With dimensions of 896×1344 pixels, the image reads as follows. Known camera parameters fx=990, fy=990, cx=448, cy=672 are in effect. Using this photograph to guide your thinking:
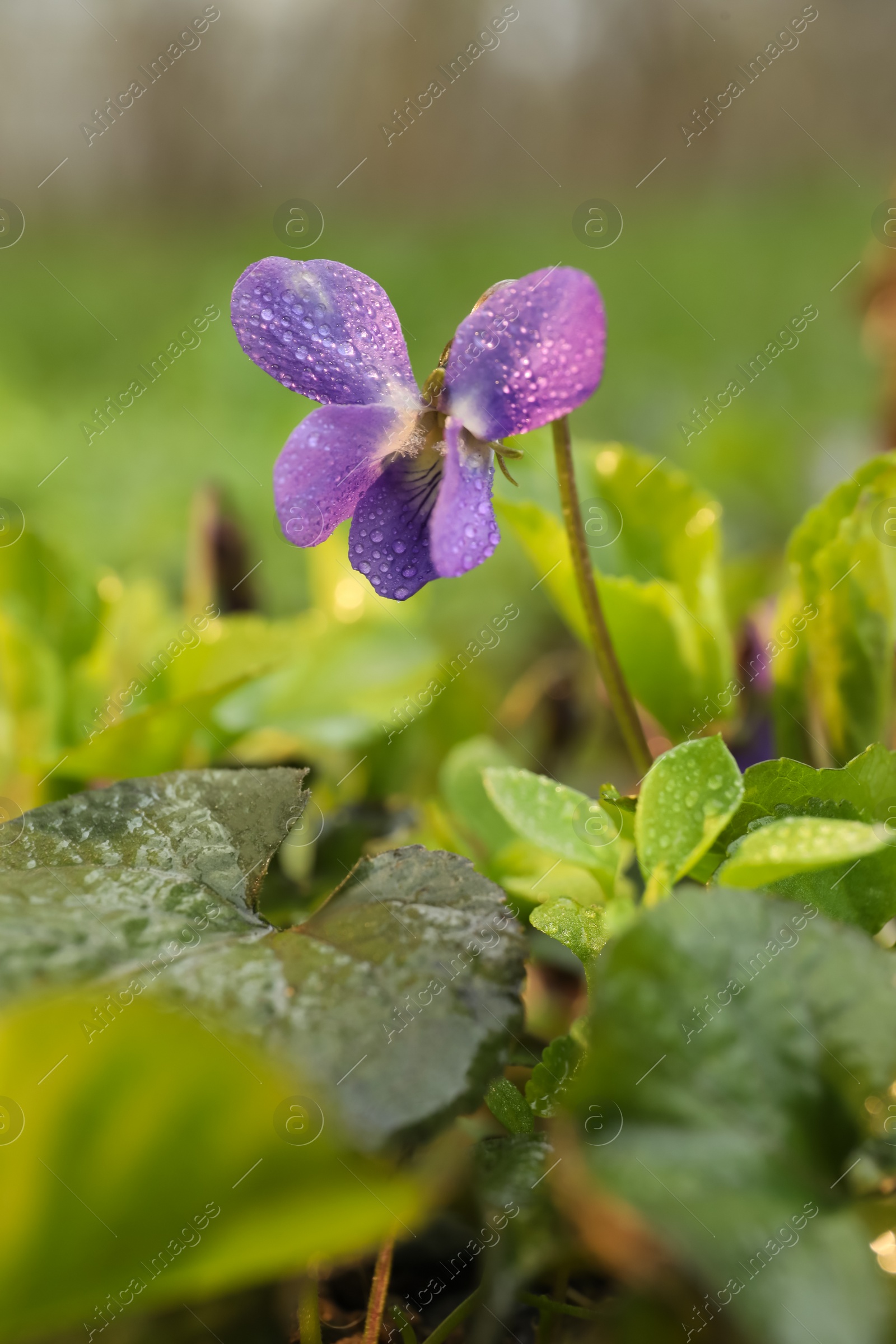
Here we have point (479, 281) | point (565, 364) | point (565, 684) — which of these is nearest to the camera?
point (565, 364)

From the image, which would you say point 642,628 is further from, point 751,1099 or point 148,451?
point 148,451

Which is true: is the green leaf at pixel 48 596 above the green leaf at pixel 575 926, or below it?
above

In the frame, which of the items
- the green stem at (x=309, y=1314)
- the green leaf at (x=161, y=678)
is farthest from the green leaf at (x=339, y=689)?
the green stem at (x=309, y=1314)

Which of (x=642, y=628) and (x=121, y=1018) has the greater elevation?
(x=121, y=1018)

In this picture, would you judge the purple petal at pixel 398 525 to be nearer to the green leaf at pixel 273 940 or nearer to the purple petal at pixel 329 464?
the purple petal at pixel 329 464

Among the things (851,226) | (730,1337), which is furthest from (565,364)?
(851,226)
